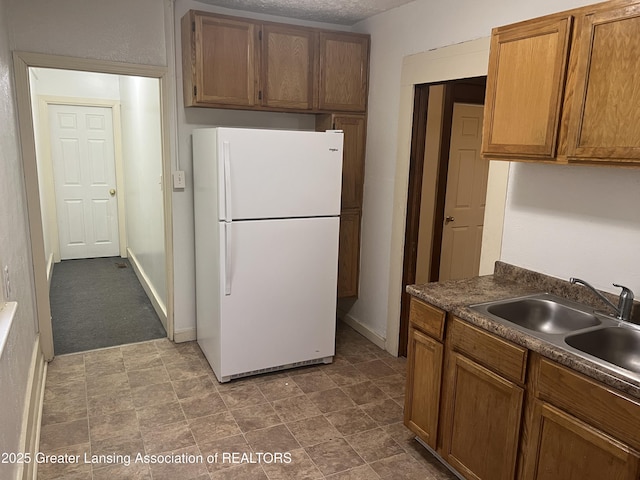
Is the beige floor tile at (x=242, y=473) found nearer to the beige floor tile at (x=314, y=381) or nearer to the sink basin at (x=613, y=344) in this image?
the beige floor tile at (x=314, y=381)

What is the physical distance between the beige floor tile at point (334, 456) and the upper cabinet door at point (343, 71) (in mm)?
2258

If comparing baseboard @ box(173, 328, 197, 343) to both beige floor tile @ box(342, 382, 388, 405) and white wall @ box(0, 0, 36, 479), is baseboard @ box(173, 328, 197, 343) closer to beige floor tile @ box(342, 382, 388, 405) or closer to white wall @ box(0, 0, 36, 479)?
white wall @ box(0, 0, 36, 479)

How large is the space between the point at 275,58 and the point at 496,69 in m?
1.62

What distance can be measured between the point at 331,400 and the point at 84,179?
4.69 meters

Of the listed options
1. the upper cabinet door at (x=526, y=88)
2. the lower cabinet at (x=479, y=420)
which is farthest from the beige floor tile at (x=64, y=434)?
the upper cabinet door at (x=526, y=88)

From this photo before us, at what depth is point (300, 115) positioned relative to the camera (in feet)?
12.3

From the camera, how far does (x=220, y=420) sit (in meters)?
2.67

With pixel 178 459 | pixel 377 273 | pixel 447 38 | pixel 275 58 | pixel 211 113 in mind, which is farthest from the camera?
pixel 377 273

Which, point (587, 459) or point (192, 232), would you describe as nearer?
point (587, 459)

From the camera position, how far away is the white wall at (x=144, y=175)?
3.97 meters

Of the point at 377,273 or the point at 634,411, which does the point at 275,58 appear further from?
the point at 634,411

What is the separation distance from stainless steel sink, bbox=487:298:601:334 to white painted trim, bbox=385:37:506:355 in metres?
0.54

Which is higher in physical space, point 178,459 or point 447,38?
point 447,38

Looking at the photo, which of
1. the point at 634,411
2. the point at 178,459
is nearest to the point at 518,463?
the point at 634,411
